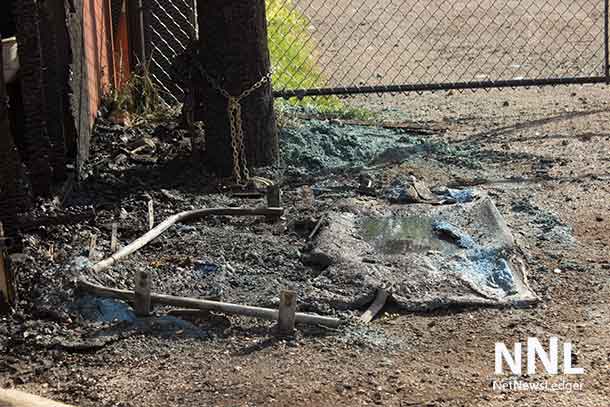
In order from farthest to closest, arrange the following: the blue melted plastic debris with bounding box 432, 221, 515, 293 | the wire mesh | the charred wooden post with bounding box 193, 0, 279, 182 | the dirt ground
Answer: the wire mesh → the charred wooden post with bounding box 193, 0, 279, 182 → the blue melted plastic debris with bounding box 432, 221, 515, 293 → the dirt ground

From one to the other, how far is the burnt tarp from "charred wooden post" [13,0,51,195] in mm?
1716

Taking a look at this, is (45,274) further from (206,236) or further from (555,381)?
(555,381)

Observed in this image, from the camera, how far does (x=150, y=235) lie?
260 inches

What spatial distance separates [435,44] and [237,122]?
17.9 feet

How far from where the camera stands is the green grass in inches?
388

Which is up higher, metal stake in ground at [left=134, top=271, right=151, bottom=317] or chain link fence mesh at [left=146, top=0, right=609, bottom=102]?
chain link fence mesh at [left=146, top=0, right=609, bottom=102]

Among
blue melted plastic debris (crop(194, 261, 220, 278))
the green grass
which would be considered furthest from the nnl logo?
the green grass

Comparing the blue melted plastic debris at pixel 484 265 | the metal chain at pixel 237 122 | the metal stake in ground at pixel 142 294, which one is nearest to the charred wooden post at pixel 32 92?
the metal chain at pixel 237 122

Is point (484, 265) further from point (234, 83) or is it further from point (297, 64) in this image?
point (297, 64)

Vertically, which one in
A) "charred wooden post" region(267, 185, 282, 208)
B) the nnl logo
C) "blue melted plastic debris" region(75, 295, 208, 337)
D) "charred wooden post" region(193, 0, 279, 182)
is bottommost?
the nnl logo

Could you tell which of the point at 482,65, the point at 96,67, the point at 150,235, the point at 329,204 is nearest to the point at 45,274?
the point at 150,235

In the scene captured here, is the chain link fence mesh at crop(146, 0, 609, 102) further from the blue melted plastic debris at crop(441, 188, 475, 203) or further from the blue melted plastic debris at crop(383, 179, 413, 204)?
the blue melted plastic debris at crop(441, 188, 475, 203)

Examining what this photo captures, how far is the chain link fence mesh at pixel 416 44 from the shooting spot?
10117 mm

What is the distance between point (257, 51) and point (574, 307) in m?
2.93
